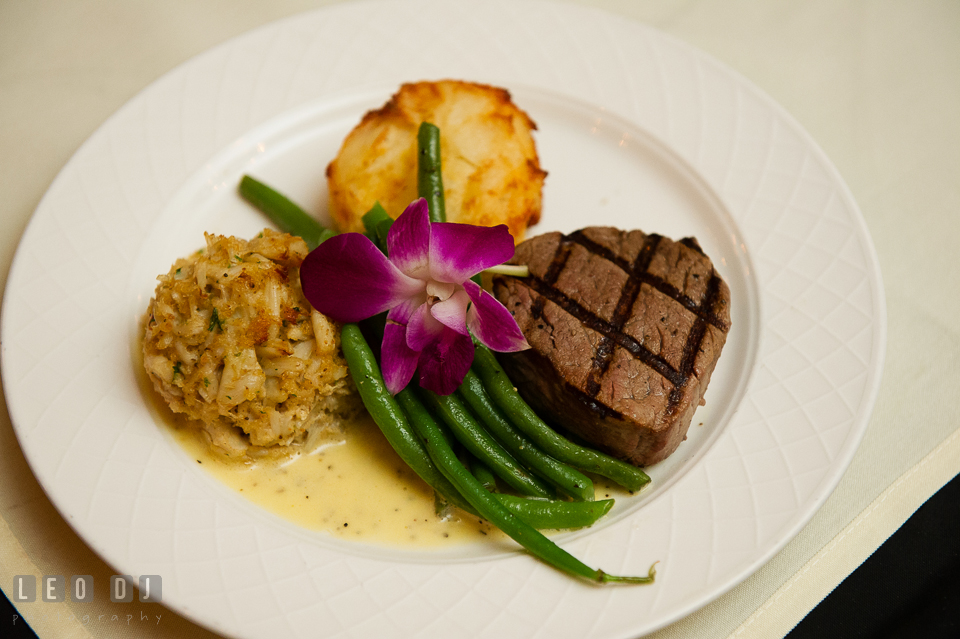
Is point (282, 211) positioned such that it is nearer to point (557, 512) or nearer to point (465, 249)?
point (465, 249)

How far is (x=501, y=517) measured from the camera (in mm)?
2842

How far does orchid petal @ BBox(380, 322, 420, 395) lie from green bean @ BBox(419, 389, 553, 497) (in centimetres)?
16

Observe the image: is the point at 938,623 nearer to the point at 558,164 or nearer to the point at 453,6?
the point at 558,164

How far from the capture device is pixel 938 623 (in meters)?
3.13

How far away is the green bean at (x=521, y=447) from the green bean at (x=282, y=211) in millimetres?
1238

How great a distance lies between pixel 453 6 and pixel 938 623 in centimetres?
427

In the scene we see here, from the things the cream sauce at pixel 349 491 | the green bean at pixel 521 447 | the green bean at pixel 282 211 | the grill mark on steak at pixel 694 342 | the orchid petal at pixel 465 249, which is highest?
the grill mark on steak at pixel 694 342

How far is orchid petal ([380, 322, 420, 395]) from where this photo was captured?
3049 millimetres

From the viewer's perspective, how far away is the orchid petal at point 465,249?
2.96 meters

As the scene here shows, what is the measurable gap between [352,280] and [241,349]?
0.54 metres

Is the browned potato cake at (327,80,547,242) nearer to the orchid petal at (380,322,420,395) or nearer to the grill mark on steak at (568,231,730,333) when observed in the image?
the grill mark on steak at (568,231,730,333)

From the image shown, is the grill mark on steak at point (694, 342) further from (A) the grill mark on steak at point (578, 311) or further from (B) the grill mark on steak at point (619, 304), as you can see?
(B) the grill mark on steak at point (619, 304)

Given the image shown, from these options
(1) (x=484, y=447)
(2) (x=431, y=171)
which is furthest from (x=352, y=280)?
(1) (x=484, y=447)

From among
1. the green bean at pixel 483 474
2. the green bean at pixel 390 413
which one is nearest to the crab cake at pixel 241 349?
the green bean at pixel 390 413
